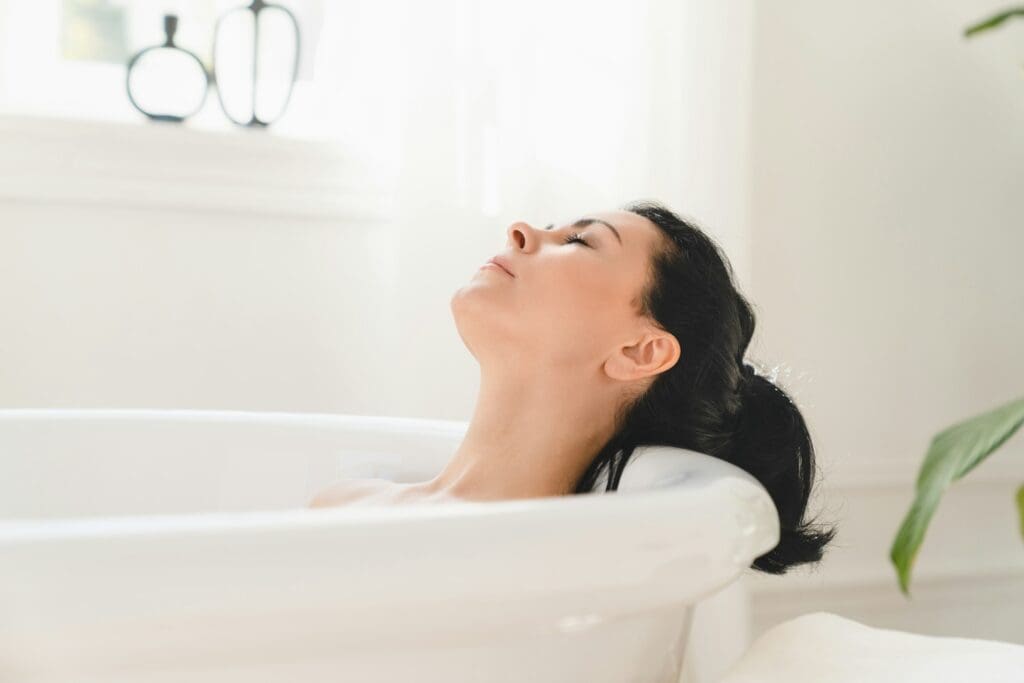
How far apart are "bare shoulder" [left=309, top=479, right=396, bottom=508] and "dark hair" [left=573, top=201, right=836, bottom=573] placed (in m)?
0.24

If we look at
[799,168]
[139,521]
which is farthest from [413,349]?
[139,521]

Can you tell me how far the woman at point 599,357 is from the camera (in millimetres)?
1199

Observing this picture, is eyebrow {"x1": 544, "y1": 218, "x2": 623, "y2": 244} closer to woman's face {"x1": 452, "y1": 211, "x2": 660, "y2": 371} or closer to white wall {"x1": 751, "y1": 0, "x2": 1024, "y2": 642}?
woman's face {"x1": 452, "y1": 211, "x2": 660, "y2": 371}

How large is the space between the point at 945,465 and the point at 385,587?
323 millimetres

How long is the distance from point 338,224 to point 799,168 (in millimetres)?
755

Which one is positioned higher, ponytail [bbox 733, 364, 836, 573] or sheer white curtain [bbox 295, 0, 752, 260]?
sheer white curtain [bbox 295, 0, 752, 260]

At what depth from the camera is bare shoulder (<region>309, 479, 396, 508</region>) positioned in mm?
1327

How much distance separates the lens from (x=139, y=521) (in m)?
0.60

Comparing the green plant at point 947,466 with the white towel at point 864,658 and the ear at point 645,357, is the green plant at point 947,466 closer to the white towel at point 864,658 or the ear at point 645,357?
the white towel at point 864,658

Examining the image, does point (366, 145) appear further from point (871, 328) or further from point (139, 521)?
point (139, 521)

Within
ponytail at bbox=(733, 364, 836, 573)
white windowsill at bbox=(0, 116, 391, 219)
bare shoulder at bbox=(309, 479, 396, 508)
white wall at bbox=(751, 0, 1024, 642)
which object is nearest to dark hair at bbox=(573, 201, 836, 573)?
ponytail at bbox=(733, 364, 836, 573)

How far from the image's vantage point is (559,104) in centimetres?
193

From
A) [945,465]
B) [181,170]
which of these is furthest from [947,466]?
[181,170]

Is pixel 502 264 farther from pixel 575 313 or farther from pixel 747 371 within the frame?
pixel 747 371
